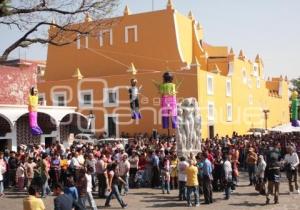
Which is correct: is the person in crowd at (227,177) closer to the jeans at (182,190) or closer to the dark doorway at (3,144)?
the jeans at (182,190)

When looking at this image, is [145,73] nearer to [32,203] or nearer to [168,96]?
[168,96]

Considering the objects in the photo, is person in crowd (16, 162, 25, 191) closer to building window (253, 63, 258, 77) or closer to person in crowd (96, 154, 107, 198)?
person in crowd (96, 154, 107, 198)

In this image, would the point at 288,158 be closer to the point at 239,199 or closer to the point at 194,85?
the point at 239,199

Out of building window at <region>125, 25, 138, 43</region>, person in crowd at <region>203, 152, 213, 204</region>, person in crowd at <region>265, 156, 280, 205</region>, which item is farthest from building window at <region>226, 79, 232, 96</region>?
person in crowd at <region>203, 152, 213, 204</region>

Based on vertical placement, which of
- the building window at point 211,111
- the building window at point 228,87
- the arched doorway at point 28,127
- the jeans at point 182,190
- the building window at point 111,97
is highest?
the building window at point 228,87

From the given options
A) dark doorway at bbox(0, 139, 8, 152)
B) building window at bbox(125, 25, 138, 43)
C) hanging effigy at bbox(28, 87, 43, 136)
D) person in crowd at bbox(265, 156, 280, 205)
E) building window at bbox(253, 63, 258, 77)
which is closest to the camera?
person in crowd at bbox(265, 156, 280, 205)

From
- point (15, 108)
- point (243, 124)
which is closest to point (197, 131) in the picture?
point (15, 108)

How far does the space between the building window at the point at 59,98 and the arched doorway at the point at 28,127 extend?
11.9m

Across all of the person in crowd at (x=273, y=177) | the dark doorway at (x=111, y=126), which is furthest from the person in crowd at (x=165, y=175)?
the dark doorway at (x=111, y=126)

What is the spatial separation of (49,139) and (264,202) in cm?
1595

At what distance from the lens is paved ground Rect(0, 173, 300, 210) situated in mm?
13891

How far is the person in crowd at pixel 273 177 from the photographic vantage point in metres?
14.1

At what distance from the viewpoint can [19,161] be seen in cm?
1722

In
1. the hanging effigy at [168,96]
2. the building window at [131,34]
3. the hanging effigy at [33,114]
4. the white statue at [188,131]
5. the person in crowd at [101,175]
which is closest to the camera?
the person in crowd at [101,175]
